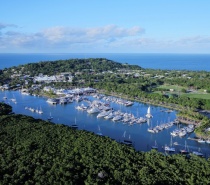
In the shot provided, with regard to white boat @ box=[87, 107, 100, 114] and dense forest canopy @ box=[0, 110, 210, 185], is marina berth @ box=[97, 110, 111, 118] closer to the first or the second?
white boat @ box=[87, 107, 100, 114]

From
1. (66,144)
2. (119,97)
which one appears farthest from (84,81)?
(66,144)

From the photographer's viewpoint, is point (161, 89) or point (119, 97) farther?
point (161, 89)

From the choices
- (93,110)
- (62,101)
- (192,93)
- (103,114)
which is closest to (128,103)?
(93,110)

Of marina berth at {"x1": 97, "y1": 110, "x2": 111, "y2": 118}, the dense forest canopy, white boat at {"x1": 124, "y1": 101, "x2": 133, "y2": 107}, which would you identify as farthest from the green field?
the dense forest canopy

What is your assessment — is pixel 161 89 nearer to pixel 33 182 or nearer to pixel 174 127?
pixel 174 127

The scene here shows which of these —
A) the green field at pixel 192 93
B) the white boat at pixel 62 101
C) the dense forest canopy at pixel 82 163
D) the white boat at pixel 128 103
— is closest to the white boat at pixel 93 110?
the white boat at pixel 128 103

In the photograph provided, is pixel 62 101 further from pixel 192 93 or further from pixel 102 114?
pixel 192 93

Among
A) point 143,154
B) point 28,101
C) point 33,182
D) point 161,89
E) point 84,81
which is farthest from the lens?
point 84,81

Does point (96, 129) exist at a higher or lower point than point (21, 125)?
lower
